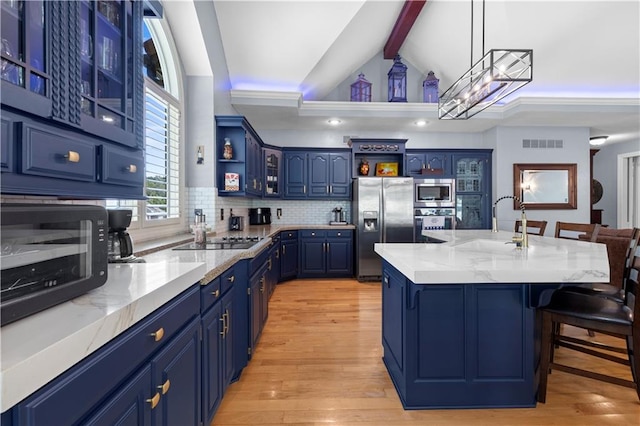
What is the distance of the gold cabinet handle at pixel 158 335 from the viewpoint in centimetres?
97

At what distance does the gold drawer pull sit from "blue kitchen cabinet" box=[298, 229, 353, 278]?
4.06m

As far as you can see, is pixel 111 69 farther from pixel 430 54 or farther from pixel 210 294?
pixel 430 54

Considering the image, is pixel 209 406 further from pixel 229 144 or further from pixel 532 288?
pixel 229 144

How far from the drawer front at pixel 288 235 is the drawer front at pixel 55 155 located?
12.0ft

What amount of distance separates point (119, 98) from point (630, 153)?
9353 mm

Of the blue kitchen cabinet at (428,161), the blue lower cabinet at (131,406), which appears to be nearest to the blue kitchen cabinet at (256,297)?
the blue lower cabinet at (131,406)

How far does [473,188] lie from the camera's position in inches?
223

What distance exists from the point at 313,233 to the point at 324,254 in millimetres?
403

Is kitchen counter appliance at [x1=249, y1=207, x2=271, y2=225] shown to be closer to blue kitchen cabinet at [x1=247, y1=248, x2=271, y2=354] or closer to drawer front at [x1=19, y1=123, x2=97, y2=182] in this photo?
blue kitchen cabinet at [x1=247, y1=248, x2=271, y2=354]

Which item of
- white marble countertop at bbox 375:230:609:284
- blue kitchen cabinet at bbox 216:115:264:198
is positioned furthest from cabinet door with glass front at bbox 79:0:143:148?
blue kitchen cabinet at bbox 216:115:264:198

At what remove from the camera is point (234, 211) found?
4367 mm

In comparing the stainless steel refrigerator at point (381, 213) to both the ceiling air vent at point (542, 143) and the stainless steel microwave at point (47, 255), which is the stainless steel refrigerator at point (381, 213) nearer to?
the ceiling air vent at point (542, 143)

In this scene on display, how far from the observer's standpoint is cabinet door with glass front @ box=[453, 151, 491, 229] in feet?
18.4

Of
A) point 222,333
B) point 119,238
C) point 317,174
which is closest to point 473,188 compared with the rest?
point 317,174
